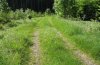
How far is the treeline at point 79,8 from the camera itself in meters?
71.0

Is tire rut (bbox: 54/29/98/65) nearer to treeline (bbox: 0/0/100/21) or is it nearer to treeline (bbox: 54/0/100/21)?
treeline (bbox: 0/0/100/21)

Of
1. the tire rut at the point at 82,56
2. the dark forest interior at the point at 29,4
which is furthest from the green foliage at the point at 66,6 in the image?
the dark forest interior at the point at 29,4

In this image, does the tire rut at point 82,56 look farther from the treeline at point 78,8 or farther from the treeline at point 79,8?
the treeline at point 79,8

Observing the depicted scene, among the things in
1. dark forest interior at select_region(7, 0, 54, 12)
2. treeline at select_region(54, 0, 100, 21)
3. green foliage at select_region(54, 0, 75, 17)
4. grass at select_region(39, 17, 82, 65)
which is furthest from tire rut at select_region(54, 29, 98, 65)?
dark forest interior at select_region(7, 0, 54, 12)

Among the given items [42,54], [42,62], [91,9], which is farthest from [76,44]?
[91,9]

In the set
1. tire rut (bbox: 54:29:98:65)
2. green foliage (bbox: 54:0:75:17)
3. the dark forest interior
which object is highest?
tire rut (bbox: 54:29:98:65)

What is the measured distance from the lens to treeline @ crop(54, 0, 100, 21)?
71044mm

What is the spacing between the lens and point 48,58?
56.1 feet

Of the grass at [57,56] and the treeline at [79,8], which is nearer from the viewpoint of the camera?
the grass at [57,56]

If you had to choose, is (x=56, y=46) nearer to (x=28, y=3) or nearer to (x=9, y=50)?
(x=9, y=50)

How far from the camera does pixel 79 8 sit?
7412 centimetres

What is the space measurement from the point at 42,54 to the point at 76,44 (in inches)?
183

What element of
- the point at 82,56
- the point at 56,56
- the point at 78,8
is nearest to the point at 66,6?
the point at 78,8

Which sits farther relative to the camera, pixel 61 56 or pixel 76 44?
pixel 76 44
